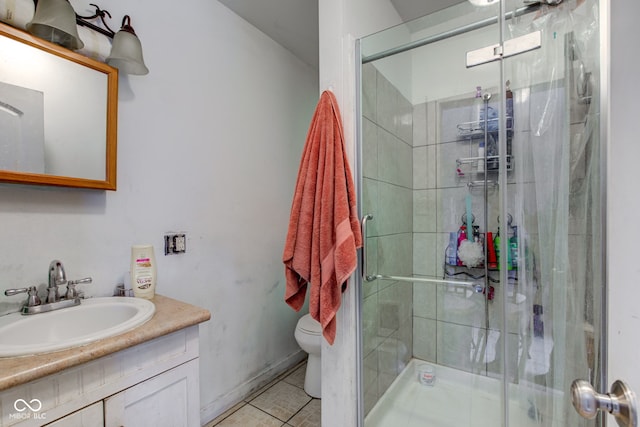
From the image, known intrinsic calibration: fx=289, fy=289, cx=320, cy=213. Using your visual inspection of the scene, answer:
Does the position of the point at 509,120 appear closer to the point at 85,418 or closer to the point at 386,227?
the point at 386,227

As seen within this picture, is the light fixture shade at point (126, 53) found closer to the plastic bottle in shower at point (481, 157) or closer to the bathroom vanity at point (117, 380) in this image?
the bathroom vanity at point (117, 380)

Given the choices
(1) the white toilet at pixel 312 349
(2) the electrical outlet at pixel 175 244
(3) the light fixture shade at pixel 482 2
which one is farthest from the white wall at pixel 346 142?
(2) the electrical outlet at pixel 175 244

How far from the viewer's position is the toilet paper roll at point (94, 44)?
3.70ft

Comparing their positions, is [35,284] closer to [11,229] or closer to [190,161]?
[11,229]

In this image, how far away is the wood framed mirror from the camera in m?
0.97

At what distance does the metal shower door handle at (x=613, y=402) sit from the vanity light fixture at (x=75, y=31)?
169 cm

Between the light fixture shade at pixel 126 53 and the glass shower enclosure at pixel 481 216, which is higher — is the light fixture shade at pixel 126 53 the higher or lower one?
Result: the higher one

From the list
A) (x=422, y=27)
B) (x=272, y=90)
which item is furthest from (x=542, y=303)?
(x=272, y=90)

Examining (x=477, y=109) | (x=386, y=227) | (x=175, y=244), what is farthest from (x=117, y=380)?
(x=477, y=109)

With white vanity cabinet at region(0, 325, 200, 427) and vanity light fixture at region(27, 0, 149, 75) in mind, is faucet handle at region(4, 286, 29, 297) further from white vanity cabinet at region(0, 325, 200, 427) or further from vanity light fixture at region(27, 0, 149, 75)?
vanity light fixture at region(27, 0, 149, 75)

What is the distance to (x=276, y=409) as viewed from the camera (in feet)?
5.65

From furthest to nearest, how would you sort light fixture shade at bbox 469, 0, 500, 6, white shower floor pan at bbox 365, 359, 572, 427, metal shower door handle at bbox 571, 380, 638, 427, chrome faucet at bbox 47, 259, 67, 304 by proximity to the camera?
white shower floor pan at bbox 365, 359, 572, 427 < light fixture shade at bbox 469, 0, 500, 6 < chrome faucet at bbox 47, 259, 67, 304 < metal shower door handle at bbox 571, 380, 638, 427

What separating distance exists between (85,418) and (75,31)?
126cm

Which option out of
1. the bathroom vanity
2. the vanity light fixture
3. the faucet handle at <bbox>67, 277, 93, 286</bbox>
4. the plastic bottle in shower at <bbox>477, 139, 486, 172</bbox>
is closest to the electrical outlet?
the faucet handle at <bbox>67, 277, 93, 286</bbox>
